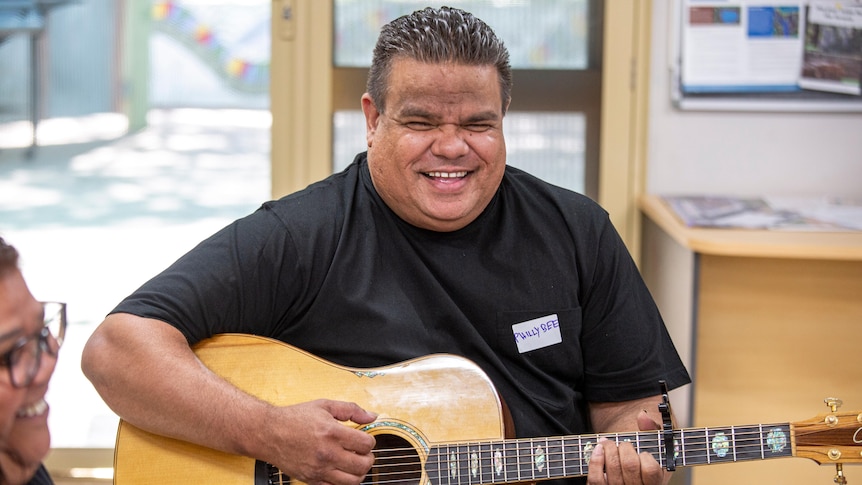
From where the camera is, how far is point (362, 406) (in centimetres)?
167

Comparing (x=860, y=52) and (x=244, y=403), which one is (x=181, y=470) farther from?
(x=860, y=52)

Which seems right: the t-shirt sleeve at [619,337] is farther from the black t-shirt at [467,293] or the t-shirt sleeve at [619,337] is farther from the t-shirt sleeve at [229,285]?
the t-shirt sleeve at [229,285]

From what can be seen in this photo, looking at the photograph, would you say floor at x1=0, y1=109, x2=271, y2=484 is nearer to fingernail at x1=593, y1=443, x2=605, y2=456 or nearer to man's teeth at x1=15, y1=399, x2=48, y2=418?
fingernail at x1=593, y1=443, x2=605, y2=456

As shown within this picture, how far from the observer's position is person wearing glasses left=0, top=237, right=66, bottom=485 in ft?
2.66

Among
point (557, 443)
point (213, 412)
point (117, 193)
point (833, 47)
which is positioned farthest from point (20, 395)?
point (833, 47)

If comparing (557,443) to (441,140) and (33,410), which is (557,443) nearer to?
(441,140)

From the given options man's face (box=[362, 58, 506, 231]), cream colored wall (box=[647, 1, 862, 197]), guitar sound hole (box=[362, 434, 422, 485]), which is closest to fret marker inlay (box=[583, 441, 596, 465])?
guitar sound hole (box=[362, 434, 422, 485])

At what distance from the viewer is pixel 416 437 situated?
5.44ft

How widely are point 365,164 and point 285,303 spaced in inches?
13.0

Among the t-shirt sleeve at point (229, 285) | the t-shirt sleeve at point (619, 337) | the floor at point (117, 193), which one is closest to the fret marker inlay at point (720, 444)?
the t-shirt sleeve at point (619, 337)

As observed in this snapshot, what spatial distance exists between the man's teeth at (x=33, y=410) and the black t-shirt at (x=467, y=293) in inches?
33.5

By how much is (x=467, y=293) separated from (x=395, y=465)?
13.0 inches

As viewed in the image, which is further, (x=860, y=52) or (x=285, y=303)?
(x=860, y=52)

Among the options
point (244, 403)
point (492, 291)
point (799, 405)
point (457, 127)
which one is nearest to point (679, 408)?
point (799, 405)
